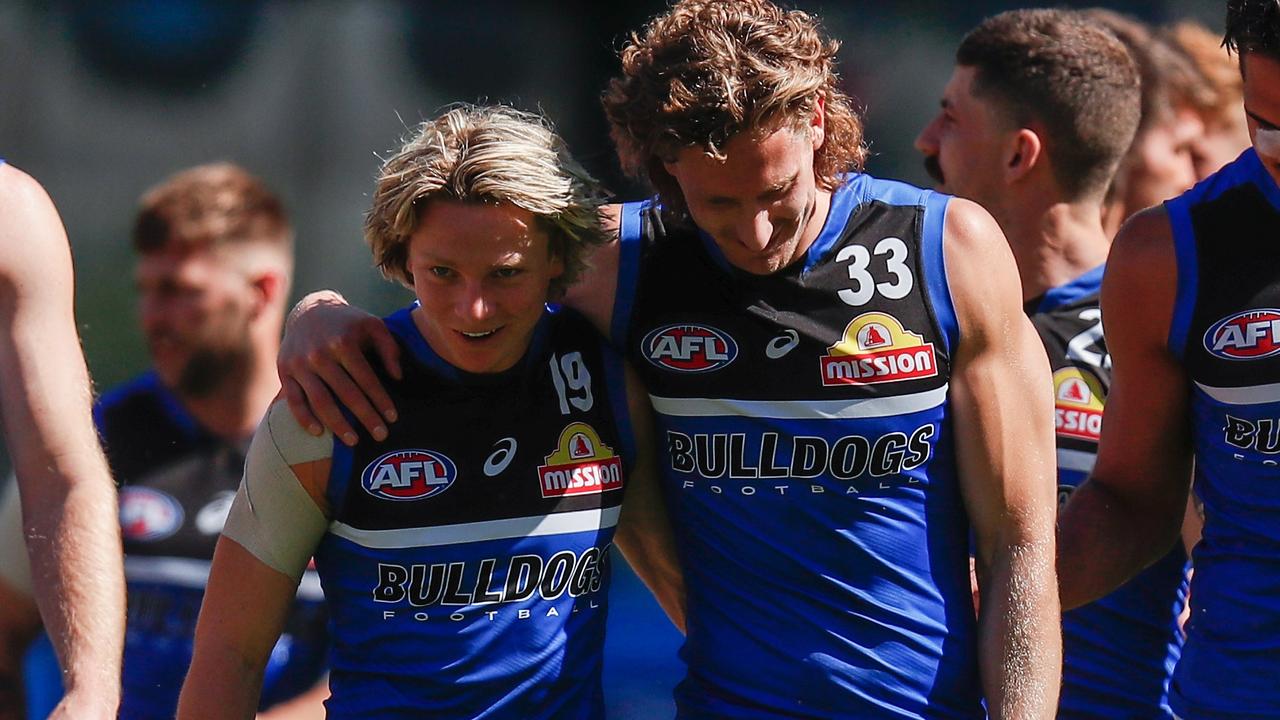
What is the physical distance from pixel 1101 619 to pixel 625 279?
1400 millimetres

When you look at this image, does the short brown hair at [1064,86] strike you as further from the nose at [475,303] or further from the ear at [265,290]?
the ear at [265,290]

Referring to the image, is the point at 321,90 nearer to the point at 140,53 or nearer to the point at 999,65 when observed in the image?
the point at 140,53

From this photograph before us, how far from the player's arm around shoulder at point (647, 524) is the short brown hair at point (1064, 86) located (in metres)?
1.37

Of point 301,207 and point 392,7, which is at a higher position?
point 392,7

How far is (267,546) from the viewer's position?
7.95 feet

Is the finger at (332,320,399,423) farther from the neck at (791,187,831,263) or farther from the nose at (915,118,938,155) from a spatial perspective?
the nose at (915,118,938,155)

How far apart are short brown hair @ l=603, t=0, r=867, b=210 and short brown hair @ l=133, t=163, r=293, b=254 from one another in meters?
2.27

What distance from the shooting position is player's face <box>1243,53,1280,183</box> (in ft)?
7.81

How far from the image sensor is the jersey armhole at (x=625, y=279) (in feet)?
8.57

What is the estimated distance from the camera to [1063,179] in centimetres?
351

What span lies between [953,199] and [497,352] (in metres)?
0.83

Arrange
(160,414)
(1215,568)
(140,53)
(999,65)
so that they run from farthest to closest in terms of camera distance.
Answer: (140,53)
(160,414)
(999,65)
(1215,568)

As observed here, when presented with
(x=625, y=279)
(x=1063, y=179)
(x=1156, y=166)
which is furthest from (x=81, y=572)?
(x=1156, y=166)

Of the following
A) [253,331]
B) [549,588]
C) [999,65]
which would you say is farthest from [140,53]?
[549,588]
